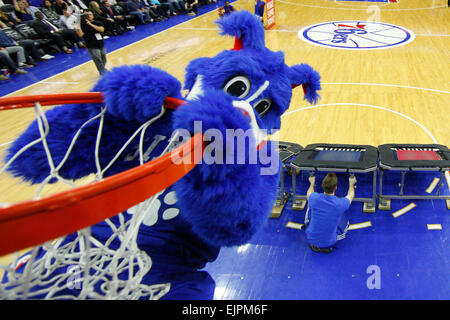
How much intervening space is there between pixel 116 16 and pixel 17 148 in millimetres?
10155

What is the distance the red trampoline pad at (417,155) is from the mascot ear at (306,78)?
1627 millimetres

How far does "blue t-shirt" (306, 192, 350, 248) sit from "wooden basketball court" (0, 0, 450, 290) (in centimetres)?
131

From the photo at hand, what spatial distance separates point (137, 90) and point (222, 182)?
17.4 inches

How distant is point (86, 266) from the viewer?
0.95 metres

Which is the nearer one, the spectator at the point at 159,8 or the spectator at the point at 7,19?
the spectator at the point at 7,19

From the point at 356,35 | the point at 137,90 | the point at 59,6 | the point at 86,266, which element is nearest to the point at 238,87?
the point at 137,90

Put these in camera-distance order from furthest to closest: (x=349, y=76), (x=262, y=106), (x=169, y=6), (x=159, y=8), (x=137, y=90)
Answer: (x=169, y=6)
(x=159, y=8)
(x=349, y=76)
(x=262, y=106)
(x=137, y=90)

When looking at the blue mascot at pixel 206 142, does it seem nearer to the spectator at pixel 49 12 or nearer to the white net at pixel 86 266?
the white net at pixel 86 266

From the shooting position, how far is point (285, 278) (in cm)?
251

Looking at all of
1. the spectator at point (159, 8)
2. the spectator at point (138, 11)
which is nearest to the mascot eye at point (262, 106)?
the spectator at point (138, 11)

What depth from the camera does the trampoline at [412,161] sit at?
293 cm

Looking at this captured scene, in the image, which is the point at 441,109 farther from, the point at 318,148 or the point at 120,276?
the point at 120,276

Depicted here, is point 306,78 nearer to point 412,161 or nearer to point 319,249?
point 319,249

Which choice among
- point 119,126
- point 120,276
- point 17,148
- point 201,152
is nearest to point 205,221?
point 201,152
